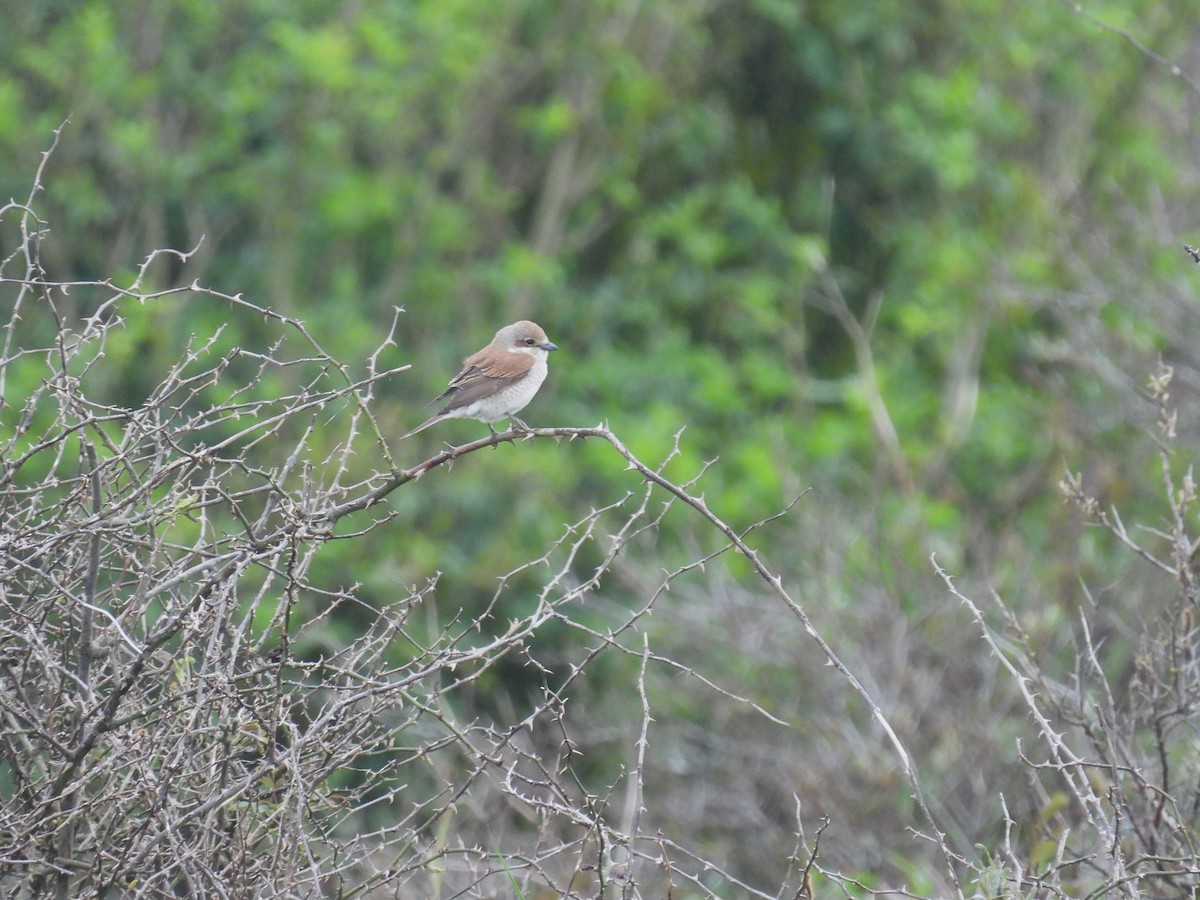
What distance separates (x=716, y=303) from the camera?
519 inches

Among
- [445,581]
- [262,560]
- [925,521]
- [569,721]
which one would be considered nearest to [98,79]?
[445,581]

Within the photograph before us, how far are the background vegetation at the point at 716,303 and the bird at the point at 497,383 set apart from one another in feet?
5.70

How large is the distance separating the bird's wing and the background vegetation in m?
1.77

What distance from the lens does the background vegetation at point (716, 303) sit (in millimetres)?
7973

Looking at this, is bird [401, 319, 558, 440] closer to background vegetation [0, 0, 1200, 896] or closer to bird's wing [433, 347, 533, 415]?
bird's wing [433, 347, 533, 415]

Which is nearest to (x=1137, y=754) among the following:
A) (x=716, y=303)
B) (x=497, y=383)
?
(x=497, y=383)

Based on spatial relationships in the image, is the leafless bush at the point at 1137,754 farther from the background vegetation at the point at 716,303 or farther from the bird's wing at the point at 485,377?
the bird's wing at the point at 485,377

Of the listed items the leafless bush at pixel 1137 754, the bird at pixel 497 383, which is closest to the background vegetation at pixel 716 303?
the bird at pixel 497 383

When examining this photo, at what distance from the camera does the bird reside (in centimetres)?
597

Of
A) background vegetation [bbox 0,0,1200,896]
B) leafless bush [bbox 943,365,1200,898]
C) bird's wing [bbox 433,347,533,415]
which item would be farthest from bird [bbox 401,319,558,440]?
leafless bush [bbox 943,365,1200,898]

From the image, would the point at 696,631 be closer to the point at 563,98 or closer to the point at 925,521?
the point at 925,521

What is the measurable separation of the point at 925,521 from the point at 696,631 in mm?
1430

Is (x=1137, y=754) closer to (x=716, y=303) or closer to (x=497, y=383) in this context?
(x=497, y=383)

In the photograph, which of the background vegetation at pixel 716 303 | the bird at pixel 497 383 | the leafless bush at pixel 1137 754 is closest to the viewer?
the leafless bush at pixel 1137 754
